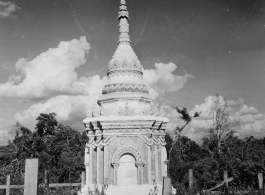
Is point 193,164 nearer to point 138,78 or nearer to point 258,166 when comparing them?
point 258,166

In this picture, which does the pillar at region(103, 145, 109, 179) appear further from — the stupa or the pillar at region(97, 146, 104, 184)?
the pillar at region(97, 146, 104, 184)

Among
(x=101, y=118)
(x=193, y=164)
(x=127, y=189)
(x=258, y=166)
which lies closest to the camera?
(x=127, y=189)

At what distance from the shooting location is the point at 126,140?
16.1 metres

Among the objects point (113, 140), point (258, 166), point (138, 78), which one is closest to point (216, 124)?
point (258, 166)

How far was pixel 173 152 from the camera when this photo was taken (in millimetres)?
37281

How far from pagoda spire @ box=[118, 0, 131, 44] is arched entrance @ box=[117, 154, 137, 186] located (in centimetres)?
742

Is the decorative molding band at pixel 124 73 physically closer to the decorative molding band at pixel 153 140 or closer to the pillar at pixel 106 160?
the decorative molding band at pixel 153 140

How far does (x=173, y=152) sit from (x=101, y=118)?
22814mm

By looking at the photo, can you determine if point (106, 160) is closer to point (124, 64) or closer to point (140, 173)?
point (140, 173)

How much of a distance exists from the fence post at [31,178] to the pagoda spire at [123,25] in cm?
1505

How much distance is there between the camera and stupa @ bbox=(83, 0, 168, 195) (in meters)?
15.7

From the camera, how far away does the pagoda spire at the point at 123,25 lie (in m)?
19.3

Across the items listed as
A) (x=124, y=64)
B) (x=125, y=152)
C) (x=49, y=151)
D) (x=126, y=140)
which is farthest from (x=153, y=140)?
(x=49, y=151)

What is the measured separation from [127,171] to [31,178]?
37.0 feet
